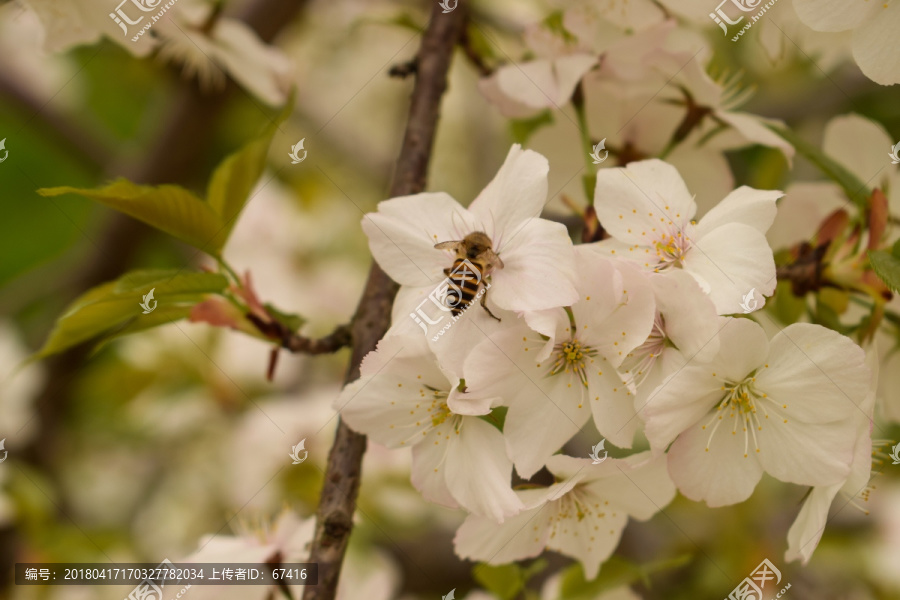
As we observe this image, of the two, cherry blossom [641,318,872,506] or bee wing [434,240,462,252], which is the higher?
bee wing [434,240,462,252]

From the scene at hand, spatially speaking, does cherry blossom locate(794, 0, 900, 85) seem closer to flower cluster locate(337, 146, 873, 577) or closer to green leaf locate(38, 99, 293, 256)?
flower cluster locate(337, 146, 873, 577)

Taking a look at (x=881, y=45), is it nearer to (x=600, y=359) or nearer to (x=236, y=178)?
(x=600, y=359)

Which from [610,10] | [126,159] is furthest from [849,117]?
[126,159]

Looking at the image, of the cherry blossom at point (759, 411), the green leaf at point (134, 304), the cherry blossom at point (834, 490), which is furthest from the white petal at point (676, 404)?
the green leaf at point (134, 304)

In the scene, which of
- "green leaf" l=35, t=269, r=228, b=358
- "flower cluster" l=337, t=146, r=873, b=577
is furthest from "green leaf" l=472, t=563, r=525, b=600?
"green leaf" l=35, t=269, r=228, b=358

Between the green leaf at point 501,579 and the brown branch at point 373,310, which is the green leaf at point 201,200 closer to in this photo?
the brown branch at point 373,310

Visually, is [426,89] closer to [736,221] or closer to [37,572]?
[736,221]
